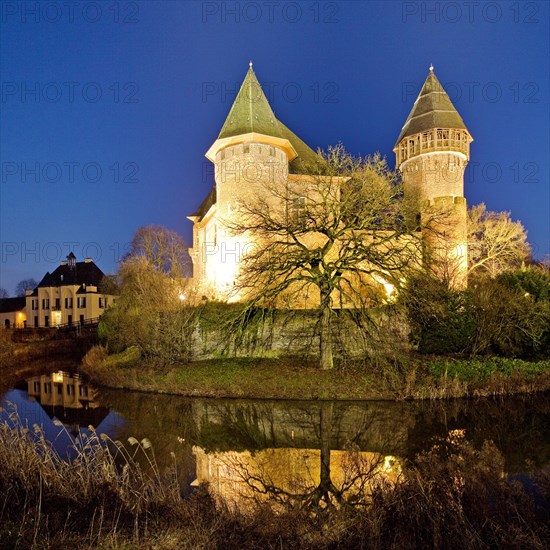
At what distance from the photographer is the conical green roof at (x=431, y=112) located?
2873cm

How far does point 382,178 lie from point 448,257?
8972mm

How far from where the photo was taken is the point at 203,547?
5.13 m

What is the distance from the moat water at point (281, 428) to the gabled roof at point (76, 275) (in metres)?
31.4

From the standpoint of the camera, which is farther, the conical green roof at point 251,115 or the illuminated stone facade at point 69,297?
the illuminated stone facade at point 69,297

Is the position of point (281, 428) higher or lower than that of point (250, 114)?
lower

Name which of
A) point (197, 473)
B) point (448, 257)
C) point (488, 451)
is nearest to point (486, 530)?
point (488, 451)

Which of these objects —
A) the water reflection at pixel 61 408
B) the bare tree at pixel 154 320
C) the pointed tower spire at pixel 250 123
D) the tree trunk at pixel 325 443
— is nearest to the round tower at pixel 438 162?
the pointed tower spire at pixel 250 123

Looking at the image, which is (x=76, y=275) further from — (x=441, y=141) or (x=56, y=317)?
(x=441, y=141)

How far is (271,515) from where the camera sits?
19.6 ft

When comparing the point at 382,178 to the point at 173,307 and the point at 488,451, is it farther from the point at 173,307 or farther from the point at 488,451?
the point at 488,451

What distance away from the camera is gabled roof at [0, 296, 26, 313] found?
5458 centimetres

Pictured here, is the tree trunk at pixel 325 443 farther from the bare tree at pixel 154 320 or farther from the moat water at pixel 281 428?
the bare tree at pixel 154 320

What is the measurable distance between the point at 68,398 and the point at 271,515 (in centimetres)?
1370

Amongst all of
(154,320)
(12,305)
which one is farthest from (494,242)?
(12,305)
